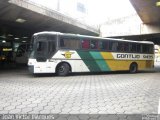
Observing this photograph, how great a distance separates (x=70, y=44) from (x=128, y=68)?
19.9ft

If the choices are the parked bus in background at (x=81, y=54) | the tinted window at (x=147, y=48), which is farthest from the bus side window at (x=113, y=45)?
the tinted window at (x=147, y=48)

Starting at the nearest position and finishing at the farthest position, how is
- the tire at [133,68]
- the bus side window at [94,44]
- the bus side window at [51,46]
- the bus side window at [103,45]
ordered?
the bus side window at [51,46] → the bus side window at [94,44] → the bus side window at [103,45] → the tire at [133,68]

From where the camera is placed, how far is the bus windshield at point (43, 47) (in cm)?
1394

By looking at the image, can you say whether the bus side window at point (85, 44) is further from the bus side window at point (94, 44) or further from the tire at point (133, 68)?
the tire at point (133, 68)

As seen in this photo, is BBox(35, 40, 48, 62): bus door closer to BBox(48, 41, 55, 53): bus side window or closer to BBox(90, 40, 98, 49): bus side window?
BBox(48, 41, 55, 53): bus side window

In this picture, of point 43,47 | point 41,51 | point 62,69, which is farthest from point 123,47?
point 41,51

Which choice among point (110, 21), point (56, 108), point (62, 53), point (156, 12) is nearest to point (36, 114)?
point (56, 108)

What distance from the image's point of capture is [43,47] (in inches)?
556

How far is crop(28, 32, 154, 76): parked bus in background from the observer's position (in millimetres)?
14086

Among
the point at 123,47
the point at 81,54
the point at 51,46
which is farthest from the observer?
the point at 123,47

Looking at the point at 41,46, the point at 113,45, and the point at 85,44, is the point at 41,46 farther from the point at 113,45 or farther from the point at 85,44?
the point at 113,45

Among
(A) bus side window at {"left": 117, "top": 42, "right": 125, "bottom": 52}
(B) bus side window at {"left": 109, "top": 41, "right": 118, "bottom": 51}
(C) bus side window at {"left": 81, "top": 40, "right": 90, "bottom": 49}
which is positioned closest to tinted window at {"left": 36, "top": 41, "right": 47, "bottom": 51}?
(C) bus side window at {"left": 81, "top": 40, "right": 90, "bottom": 49}

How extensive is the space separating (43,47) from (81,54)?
9.11ft

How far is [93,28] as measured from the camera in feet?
97.6
